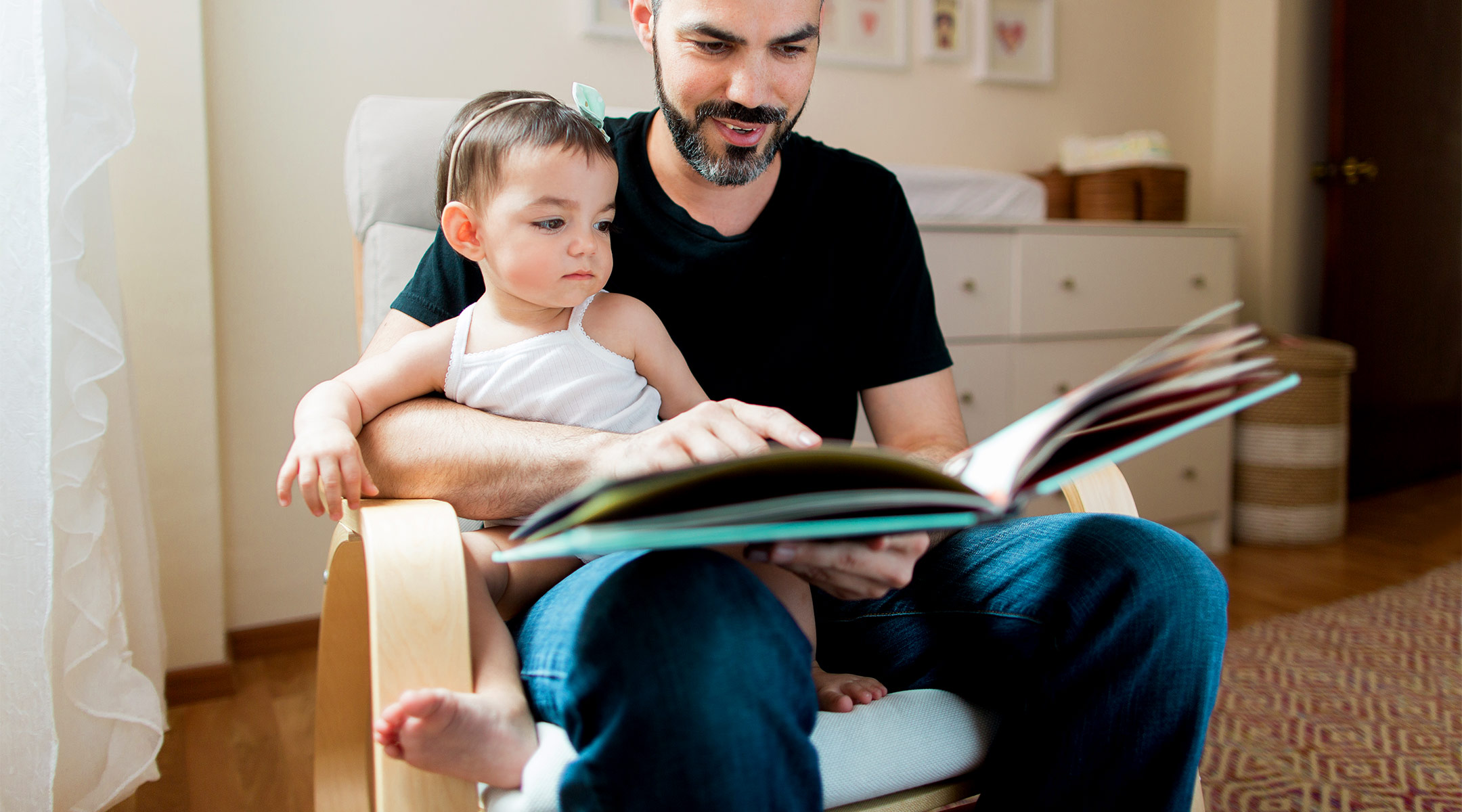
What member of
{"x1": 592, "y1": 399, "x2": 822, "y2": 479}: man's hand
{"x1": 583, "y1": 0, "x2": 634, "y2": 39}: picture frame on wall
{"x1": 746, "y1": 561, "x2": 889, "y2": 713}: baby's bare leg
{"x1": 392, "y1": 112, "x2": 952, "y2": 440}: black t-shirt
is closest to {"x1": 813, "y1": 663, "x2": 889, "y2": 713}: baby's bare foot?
{"x1": 746, "y1": 561, "x2": 889, "y2": 713}: baby's bare leg

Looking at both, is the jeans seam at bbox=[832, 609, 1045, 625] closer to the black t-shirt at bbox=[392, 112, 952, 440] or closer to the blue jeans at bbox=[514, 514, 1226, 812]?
the blue jeans at bbox=[514, 514, 1226, 812]

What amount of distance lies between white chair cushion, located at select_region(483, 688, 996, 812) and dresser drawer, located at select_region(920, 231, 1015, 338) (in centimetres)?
140

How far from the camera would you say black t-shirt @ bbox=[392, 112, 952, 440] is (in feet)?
3.58

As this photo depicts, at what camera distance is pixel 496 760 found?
24.8 inches

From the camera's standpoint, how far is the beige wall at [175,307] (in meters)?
1.58

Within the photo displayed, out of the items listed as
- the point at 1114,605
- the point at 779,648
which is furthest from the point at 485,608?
the point at 1114,605

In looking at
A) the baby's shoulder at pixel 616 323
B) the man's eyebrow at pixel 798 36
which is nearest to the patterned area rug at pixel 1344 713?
the baby's shoulder at pixel 616 323

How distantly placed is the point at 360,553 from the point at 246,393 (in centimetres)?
118

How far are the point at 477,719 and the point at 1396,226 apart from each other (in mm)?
3434

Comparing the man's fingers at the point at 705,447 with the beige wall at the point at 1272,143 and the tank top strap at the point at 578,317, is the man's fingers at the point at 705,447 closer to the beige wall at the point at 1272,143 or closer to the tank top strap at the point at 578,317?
the tank top strap at the point at 578,317

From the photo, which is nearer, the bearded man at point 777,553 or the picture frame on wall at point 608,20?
the bearded man at point 777,553

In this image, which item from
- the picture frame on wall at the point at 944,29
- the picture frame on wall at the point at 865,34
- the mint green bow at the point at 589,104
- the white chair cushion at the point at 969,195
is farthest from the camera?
the picture frame on wall at the point at 944,29

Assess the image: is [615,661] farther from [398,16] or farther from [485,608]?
[398,16]

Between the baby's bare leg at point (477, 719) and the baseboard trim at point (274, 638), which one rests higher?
the baby's bare leg at point (477, 719)
